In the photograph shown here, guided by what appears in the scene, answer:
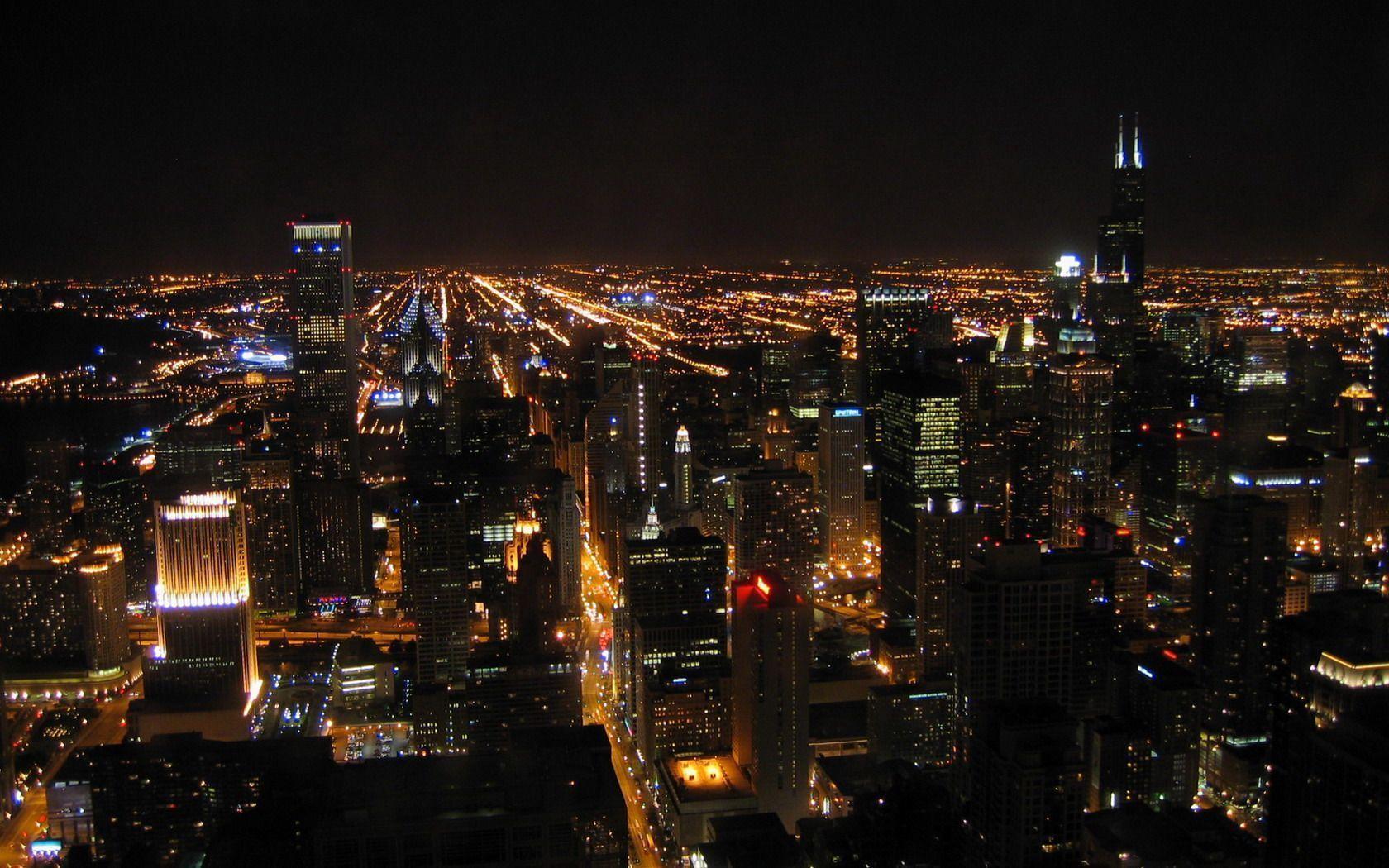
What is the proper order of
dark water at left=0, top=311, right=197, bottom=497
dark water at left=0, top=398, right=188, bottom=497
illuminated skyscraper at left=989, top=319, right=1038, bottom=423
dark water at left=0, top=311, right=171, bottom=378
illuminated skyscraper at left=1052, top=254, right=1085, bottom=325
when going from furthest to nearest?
illuminated skyscraper at left=989, top=319, right=1038, bottom=423 < illuminated skyscraper at left=1052, top=254, right=1085, bottom=325 < dark water at left=0, top=398, right=188, bottom=497 < dark water at left=0, top=311, right=197, bottom=497 < dark water at left=0, top=311, right=171, bottom=378

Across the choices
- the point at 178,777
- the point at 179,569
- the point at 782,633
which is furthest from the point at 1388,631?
the point at 179,569

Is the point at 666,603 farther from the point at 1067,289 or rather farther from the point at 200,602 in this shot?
the point at 1067,289

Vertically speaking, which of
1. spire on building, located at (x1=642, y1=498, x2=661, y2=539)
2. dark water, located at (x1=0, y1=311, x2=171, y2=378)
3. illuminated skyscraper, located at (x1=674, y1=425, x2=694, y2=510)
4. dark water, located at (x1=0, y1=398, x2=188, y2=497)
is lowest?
spire on building, located at (x1=642, y1=498, x2=661, y2=539)

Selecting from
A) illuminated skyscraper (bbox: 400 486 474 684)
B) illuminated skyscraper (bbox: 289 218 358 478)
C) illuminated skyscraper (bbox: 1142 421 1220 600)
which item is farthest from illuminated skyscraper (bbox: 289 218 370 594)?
illuminated skyscraper (bbox: 1142 421 1220 600)

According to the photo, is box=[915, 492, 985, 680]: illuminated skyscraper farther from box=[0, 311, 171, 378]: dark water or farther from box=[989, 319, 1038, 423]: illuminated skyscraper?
box=[0, 311, 171, 378]: dark water

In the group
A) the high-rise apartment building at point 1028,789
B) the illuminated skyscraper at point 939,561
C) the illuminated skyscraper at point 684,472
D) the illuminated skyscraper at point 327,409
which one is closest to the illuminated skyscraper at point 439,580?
the illuminated skyscraper at point 327,409

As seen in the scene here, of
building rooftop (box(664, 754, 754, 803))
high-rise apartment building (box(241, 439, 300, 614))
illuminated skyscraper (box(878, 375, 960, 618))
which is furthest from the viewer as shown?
high-rise apartment building (box(241, 439, 300, 614))

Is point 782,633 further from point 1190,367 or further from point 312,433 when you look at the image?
point 312,433

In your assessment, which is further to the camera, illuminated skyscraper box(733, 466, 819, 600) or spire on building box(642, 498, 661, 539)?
illuminated skyscraper box(733, 466, 819, 600)

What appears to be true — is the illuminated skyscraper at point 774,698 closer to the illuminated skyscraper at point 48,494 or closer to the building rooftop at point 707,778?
the building rooftop at point 707,778
